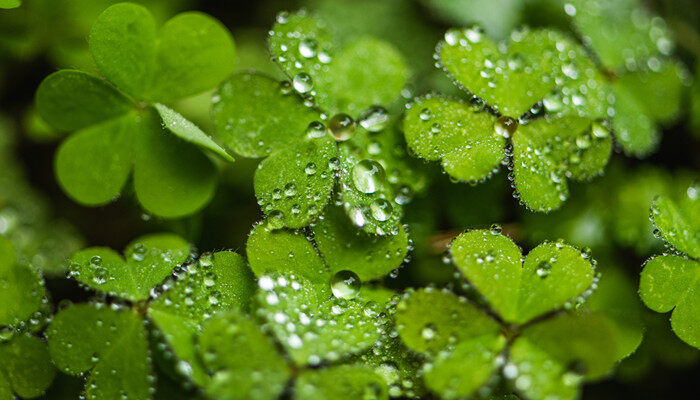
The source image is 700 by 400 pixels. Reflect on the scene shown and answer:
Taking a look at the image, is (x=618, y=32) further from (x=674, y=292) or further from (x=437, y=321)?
(x=437, y=321)

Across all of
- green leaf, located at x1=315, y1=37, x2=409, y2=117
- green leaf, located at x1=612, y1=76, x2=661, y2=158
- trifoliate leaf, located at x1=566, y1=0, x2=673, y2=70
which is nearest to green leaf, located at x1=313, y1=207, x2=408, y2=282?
green leaf, located at x1=315, y1=37, x2=409, y2=117

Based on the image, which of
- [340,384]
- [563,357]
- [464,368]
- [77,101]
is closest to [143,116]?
[77,101]

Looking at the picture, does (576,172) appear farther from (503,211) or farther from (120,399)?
(120,399)

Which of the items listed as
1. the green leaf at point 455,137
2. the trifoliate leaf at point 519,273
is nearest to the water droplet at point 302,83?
the green leaf at point 455,137

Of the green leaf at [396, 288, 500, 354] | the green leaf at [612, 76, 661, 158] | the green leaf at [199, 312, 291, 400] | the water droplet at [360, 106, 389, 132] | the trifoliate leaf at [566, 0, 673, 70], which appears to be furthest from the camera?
the trifoliate leaf at [566, 0, 673, 70]

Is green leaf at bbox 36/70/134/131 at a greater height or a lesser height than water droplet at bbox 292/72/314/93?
lesser

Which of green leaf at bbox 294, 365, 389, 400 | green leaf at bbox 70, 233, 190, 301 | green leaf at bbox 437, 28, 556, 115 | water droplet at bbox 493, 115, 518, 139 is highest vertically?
green leaf at bbox 437, 28, 556, 115

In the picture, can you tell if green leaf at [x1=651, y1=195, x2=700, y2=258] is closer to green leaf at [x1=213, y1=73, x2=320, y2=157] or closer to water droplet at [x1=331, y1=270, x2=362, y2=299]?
water droplet at [x1=331, y1=270, x2=362, y2=299]
